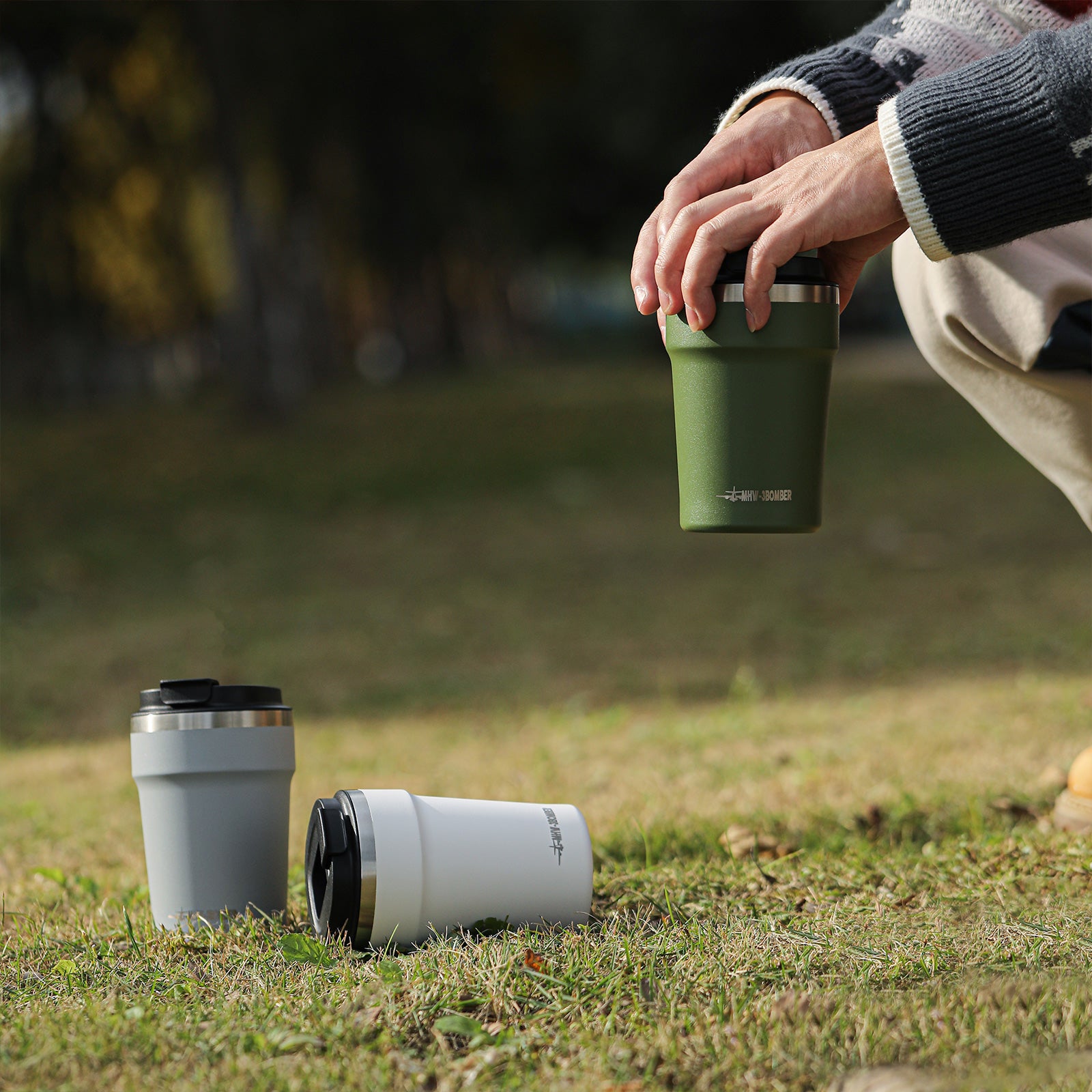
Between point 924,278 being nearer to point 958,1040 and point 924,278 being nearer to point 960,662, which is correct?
point 958,1040

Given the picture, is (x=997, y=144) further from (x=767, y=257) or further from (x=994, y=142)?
(x=767, y=257)

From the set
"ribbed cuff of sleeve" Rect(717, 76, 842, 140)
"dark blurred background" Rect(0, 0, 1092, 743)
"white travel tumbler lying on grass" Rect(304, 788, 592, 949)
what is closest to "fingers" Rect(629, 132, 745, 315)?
"ribbed cuff of sleeve" Rect(717, 76, 842, 140)

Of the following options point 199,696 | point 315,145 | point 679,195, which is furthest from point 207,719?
point 315,145

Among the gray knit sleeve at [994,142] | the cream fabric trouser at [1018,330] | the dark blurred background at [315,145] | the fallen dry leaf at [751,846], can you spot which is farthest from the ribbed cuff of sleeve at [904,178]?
the dark blurred background at [315,145]

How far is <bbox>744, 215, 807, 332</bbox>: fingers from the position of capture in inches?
70.3

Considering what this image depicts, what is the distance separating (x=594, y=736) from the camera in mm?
3988

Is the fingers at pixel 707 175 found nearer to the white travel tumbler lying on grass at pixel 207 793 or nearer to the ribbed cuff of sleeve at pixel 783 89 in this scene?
the ribbed cuff of sleeve at pixel 783 89

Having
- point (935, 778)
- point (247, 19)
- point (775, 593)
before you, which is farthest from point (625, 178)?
point (935, 778)

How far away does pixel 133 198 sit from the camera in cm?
1747

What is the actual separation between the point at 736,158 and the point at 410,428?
993cm

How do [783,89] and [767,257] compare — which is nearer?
[767,257]

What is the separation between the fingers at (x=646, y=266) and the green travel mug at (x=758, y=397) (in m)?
0.06

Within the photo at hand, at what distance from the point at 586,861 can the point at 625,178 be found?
17072 millimetres

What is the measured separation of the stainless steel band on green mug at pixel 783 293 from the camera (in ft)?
6.01
